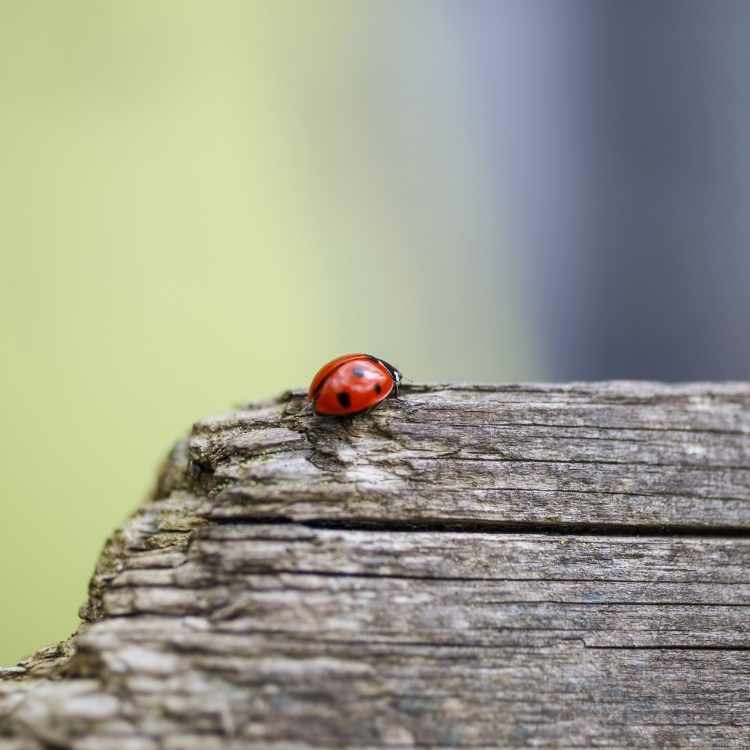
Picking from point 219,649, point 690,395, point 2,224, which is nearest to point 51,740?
point 219,649

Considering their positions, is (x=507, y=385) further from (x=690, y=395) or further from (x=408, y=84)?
(x=408, y=84)

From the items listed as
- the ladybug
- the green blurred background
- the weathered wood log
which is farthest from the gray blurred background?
the ladybug

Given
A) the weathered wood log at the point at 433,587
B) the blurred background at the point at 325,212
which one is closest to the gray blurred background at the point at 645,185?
the blurred background at the point at 325,212

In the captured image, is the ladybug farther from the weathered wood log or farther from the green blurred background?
the green blurred background

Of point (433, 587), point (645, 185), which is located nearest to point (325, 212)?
point (645, 185)

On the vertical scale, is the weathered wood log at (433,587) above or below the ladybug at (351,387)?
below

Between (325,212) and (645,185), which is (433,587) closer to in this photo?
(645,185)

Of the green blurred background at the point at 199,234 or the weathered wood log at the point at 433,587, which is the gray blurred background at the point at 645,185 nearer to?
the green blurred background at the point at 199,234

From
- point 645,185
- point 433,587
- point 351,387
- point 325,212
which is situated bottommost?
point 433,587
